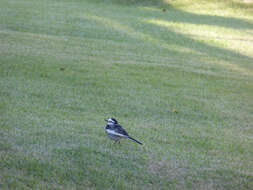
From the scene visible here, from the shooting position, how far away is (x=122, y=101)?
8.58 meters

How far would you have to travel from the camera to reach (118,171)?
562 centimetres

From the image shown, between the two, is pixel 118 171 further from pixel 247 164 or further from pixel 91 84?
pixel 91 84

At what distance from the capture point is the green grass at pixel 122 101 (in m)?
5.65

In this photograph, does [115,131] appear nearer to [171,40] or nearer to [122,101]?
[122,101]

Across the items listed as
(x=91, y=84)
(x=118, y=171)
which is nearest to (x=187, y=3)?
(x=91, y=84)

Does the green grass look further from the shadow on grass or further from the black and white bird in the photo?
the black and white bird

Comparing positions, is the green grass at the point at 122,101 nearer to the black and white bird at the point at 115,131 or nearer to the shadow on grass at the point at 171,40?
the shadow on grass at the point at 171,40

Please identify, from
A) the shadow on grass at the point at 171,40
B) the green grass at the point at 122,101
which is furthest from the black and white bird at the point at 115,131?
the shadow on grass at the point at 171,40

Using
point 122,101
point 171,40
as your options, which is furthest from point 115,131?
point 171,40

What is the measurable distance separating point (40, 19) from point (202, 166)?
12075 mm

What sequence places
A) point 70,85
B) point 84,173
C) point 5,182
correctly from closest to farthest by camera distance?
1. point 5,182
2. point 84,173
3. point 70,85

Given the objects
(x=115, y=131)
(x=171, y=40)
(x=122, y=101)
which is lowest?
(x=122, y=101)

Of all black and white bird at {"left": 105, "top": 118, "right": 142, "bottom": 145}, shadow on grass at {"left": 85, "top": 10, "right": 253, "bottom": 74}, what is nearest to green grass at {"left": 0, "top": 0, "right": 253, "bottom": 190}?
shadow on grass at {"left": 85, "top": 10, "right": 253, "bottom": 74}

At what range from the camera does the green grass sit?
5.65m
